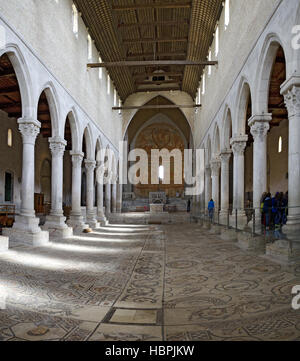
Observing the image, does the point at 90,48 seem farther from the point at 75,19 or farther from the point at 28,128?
the point at 28,128

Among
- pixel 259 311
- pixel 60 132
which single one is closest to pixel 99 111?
pixel 60 132

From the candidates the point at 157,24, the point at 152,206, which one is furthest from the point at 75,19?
the point at 152,206

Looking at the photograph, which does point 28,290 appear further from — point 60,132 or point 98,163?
point 98,163

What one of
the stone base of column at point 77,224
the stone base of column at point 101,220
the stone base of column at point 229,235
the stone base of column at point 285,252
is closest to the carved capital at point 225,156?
the stone base of column at point 229,235

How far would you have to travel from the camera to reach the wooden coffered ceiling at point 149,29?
56.5 ft

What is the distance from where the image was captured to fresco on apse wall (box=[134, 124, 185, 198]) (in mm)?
42469

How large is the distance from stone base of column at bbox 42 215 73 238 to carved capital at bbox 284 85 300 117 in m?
9.90

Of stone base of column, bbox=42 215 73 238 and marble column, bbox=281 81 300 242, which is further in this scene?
stone base of column, bbox=42 215 73 238

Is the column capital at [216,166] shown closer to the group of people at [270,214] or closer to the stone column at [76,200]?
the stone column at [76,200]

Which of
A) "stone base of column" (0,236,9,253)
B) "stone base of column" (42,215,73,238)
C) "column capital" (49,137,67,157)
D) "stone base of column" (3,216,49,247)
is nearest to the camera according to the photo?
"stone base of column" (0,236,9,253)

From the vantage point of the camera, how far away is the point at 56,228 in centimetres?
1328

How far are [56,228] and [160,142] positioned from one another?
31.4 meters

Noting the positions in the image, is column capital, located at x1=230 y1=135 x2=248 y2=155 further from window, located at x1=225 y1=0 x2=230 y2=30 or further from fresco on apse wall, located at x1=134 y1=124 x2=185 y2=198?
fresco on apse wall, located at x1=134 y1=124 x2=185 y2=198

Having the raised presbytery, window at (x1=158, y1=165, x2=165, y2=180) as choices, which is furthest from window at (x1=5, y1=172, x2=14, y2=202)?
window at (x1=158, y1=165, x2=165, y2=180)
